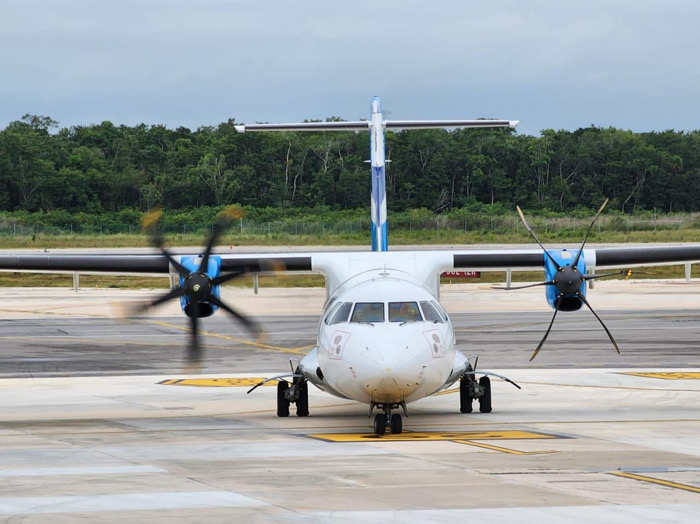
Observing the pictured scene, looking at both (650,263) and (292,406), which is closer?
(292,406)

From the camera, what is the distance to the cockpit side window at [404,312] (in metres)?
16.5

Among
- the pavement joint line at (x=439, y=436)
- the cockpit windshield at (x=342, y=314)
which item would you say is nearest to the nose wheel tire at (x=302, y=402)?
the cockpit windshield at (x=342, y=314)

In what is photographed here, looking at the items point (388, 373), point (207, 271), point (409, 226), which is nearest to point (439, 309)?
point (388, 373)

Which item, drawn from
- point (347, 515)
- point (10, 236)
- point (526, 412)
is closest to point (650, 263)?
point (526, 412)

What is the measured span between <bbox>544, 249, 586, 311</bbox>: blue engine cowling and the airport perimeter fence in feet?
194

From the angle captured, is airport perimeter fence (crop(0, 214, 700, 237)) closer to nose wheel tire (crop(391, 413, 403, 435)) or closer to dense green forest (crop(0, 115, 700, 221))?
dense green forest (crop(0, 115, 700, 221))

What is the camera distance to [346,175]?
100312mm

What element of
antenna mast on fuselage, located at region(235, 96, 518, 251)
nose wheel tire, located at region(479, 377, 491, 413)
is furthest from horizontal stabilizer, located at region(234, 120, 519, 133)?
nose wheel tire, located at region(479, 377, 491, 413)

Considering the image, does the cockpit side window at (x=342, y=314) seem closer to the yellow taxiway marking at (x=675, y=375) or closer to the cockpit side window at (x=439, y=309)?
the cockpit side window at (x=439, y=309)

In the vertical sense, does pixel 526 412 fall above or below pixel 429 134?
below

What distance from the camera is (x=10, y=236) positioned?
8294cm

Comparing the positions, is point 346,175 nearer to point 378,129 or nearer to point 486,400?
A: point 378,129

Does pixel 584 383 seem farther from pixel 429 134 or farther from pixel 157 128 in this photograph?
pixel 157 128

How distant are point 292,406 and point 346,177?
79961 millimetres
